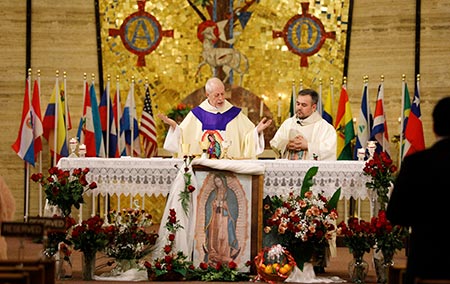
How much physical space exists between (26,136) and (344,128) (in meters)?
5.47

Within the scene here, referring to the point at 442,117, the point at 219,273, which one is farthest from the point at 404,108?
the point at 442,117

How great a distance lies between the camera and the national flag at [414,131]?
16.6 meters

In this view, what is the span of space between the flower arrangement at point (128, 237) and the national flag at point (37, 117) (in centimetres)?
551

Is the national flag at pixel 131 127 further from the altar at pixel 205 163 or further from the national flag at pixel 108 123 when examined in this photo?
the altar at pixel 205 163

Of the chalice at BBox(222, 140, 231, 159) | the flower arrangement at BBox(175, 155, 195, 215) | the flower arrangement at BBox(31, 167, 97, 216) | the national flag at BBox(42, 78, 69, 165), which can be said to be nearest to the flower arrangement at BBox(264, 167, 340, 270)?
the flower arrangement at BBox(175, 155, 195, 215)

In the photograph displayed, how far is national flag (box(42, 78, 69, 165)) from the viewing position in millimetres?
17203

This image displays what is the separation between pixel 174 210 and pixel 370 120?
21.4 ft

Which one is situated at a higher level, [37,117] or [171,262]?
[37,117]

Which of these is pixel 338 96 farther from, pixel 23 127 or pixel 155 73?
pixel 23 127

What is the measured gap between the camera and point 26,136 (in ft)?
56.4

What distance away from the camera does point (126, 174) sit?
12.4 m

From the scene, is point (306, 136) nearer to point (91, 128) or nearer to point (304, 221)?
point (304, 221)

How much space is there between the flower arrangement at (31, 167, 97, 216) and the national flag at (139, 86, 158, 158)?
19.0ft

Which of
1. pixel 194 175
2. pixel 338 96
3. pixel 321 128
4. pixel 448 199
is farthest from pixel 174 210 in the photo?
pixel 338 96
